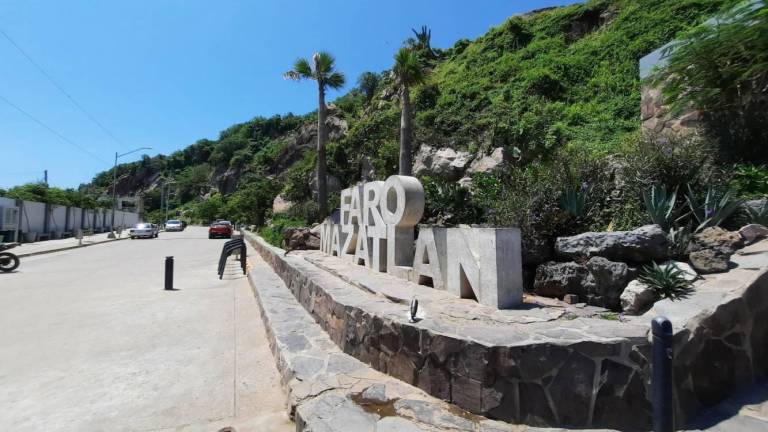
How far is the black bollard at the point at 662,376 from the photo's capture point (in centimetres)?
195

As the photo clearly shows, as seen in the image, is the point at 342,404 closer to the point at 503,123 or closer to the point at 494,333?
the point at 494,333

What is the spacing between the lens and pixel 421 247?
5961 mm

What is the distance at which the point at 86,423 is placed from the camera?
3531mm

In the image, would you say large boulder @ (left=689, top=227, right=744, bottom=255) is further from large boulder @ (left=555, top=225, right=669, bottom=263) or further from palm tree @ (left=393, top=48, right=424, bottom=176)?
palm tree @ (left=393, top=48, right=424, bottom=176)

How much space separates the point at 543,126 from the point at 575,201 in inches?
548

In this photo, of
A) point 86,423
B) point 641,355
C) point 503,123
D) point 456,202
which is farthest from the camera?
point 503,123

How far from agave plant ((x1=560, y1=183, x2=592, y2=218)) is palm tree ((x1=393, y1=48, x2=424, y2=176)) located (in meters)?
9.34

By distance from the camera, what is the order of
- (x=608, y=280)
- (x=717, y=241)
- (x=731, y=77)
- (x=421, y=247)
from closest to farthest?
1. (x=608, y=280)
2. (x=717, y=241)
3. (x=421, y=247)
4. (x=731, y=77)

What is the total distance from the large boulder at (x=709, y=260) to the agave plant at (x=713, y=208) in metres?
0.85

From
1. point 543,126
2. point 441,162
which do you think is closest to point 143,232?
point 441,162

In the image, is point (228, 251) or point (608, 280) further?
point (228, 251)

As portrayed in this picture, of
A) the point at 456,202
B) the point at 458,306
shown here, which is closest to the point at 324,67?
the point at 456,202

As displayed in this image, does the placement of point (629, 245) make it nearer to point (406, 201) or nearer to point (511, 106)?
point (406, 201)

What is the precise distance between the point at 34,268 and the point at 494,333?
1780cm
